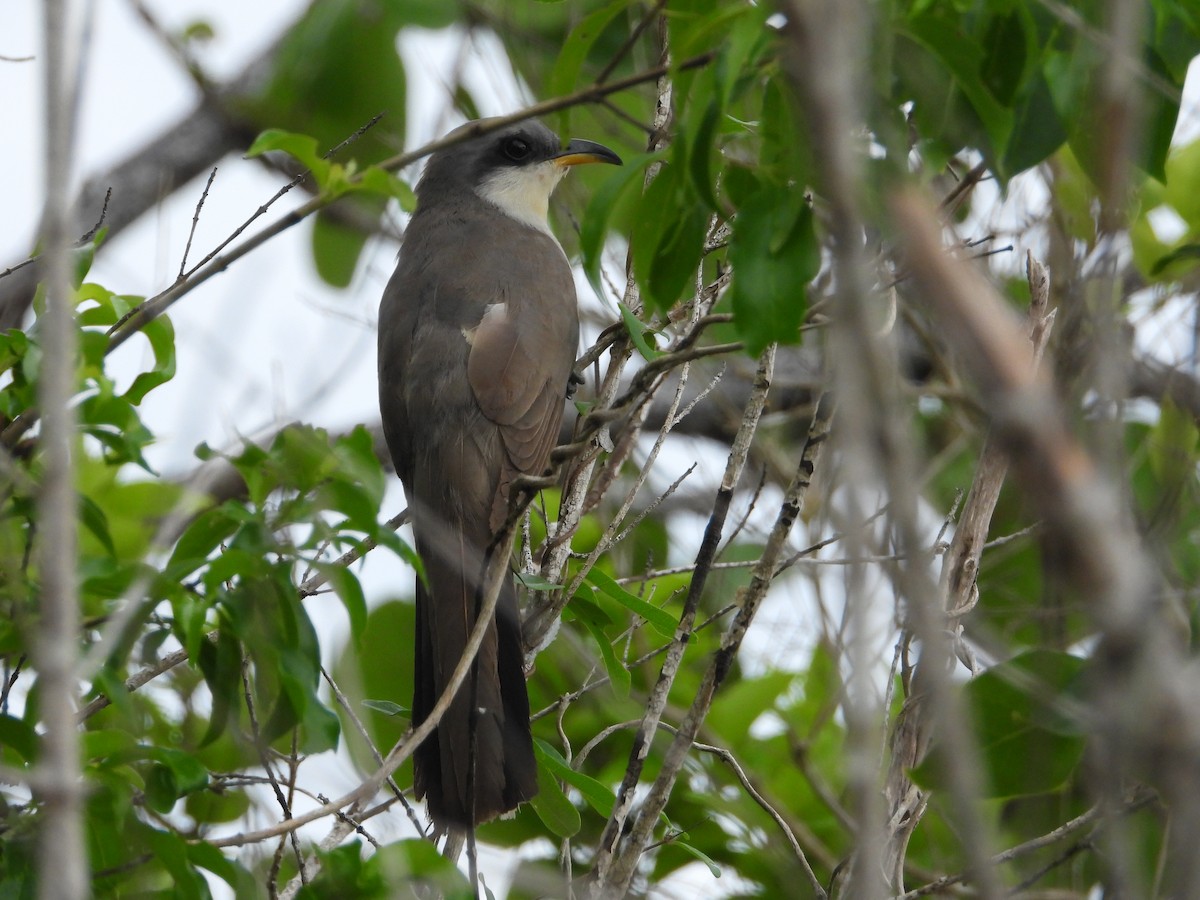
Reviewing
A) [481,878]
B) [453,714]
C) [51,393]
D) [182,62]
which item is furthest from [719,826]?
[182,62]

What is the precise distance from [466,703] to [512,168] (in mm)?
2608

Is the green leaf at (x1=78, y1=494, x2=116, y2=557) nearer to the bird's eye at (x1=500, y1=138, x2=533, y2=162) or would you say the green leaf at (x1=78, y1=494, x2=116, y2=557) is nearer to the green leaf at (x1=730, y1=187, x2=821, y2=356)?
the green leaf at (x1=730, y1=187, x2=821, y2=356)

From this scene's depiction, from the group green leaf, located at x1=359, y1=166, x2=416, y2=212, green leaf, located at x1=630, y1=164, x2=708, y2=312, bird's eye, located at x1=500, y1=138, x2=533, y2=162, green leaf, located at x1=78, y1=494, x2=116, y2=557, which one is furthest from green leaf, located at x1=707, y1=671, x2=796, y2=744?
green leaf, located at x1=359, y1=166, x2=416, y2=212

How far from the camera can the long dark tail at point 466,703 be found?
9.67ft

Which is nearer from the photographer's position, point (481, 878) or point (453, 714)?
point (481, 878)

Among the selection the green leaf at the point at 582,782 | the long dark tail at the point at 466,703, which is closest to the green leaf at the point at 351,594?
the long dark tail at the point at 466,703

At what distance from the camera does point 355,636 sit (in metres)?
2.02

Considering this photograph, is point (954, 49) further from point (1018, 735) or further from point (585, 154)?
point (585, 154)

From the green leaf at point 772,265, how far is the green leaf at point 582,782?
1136mm

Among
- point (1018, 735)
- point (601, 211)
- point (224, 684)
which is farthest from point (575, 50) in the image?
point (1018, 735)

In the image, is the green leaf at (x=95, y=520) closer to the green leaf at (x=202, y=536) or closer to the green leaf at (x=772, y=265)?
the green leaf at (x=202, y=536)

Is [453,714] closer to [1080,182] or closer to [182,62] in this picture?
[1080,182]

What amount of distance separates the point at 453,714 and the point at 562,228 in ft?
9.17

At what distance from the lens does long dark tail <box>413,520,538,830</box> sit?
2.95 meters
